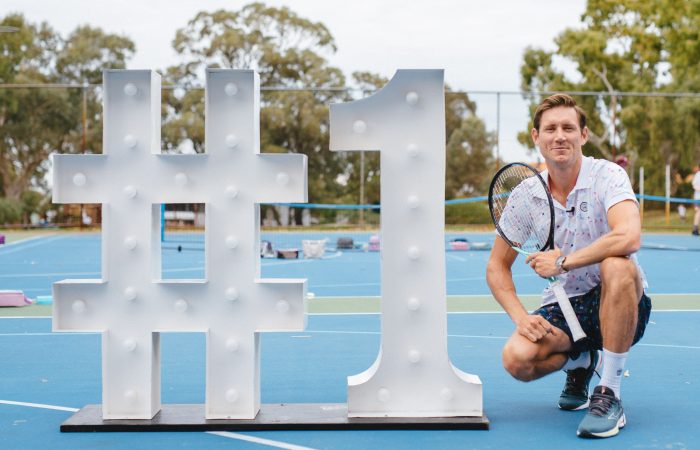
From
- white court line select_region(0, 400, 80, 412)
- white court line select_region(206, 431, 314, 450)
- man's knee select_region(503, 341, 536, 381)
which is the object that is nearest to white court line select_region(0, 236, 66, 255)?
white court line select_region(0, 400, 80, 412)

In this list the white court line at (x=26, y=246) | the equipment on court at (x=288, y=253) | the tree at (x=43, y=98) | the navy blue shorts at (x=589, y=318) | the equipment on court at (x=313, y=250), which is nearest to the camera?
the navy blue shorts at (x=589, y=318)

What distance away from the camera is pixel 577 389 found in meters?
4.12

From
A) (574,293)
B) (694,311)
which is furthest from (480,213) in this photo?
(574,293)

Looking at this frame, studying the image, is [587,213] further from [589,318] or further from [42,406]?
[42,406]

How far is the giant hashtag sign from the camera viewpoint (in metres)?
3.84

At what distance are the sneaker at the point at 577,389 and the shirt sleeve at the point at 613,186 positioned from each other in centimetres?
78

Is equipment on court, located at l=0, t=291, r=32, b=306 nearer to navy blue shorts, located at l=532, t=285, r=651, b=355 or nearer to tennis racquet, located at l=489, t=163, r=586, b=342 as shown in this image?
tennis racquet, located at l=489, t=163, r=586, b=342

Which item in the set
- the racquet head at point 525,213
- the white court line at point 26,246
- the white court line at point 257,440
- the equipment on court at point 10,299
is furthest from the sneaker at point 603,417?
the white court line at point 26,246

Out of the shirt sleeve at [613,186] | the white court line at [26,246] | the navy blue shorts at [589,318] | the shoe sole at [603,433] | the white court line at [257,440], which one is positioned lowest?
the white court line at [257,440]

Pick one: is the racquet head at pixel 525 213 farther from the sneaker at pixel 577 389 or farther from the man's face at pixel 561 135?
the sneaker at pixel 577 389

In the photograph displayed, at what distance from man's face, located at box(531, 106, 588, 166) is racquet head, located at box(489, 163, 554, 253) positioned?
0.39 feet

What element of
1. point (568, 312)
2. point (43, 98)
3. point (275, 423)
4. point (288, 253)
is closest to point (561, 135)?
point (568, 312)

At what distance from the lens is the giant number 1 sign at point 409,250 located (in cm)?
387

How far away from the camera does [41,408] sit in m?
4.14
